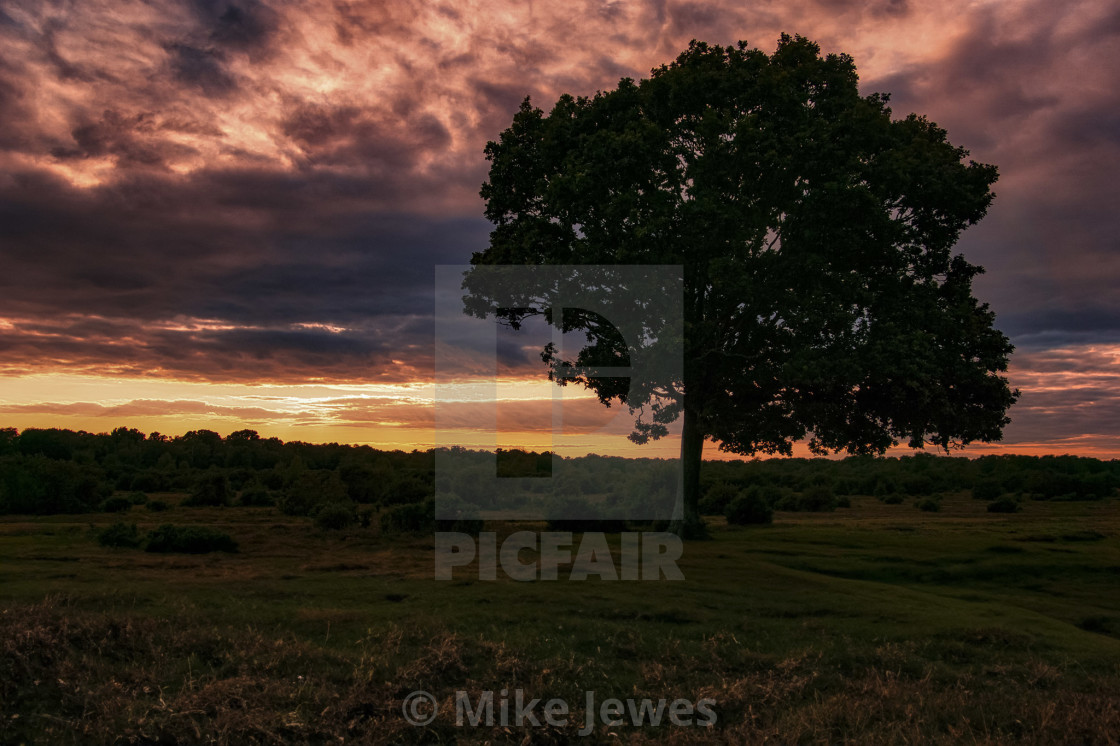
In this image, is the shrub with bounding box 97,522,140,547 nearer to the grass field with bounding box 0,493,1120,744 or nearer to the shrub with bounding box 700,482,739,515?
the grass field with bounding box 0,493,1120,744

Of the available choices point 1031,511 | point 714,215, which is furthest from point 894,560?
point 1031,511

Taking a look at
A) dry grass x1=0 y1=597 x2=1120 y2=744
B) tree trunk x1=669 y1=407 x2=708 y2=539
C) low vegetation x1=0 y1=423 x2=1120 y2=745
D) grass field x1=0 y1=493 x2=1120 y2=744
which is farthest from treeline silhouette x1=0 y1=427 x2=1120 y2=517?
dry grass x1=0 y1=597 x2=1120 y2=744

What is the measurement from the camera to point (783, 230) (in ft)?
84.1

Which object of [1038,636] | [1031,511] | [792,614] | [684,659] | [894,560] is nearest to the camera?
[684,659]

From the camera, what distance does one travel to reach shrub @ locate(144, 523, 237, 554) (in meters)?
21.6

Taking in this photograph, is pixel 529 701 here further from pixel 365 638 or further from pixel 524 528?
pixel 524 528

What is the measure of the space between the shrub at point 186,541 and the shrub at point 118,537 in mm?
785

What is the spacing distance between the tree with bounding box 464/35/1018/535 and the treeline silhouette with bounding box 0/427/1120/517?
45.2 feet

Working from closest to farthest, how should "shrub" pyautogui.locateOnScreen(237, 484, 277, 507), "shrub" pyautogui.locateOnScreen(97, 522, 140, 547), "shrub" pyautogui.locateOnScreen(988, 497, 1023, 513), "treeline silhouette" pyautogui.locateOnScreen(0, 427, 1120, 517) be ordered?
1. "shrub" pyautogui.locateOnScreen(97, 522, 140, 547)
2. "treeline silhouette" pyautogui.locateOnScreen(0, 427, 1120, 517)
3. "shrub" pyautogui.locateOnScreen(237, 484, 277, 507)
4. "shrub" pyautogui.locateOnScreen(988, 497, 1023, 513)

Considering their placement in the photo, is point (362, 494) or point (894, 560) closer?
point (894, 560)

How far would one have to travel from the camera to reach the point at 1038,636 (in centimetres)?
1448

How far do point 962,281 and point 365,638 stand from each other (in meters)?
26.2

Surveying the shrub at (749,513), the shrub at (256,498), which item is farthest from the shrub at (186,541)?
the shrub at (749,513)

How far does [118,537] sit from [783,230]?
2517 centimetres
